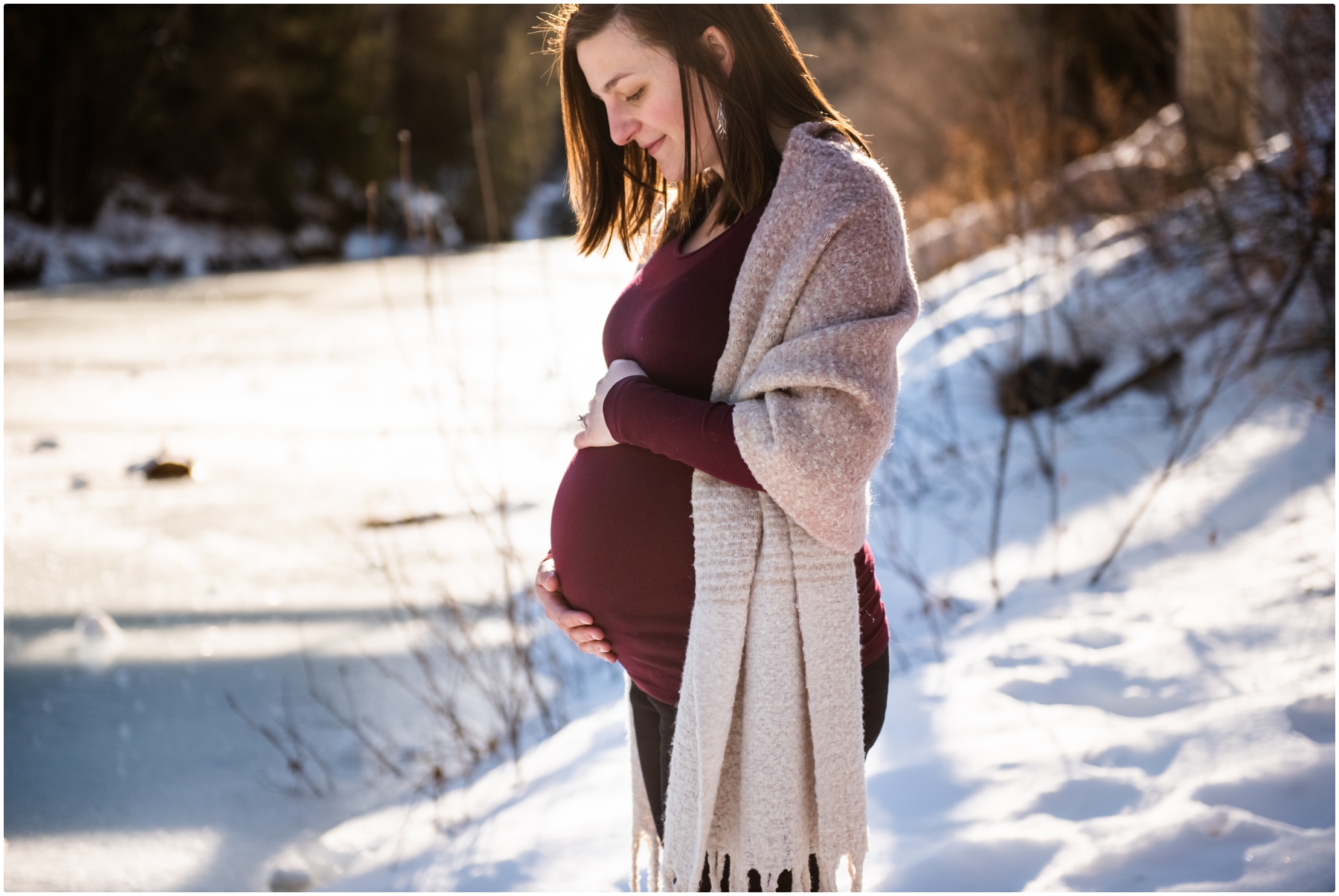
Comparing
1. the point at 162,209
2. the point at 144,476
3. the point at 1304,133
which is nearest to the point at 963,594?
the point at 1304,133

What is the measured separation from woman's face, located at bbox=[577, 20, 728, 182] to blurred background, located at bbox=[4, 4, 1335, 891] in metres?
0.93

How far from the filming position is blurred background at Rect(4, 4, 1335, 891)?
2131mm

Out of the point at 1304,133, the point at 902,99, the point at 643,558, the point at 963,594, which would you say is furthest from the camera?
the point at 902,99

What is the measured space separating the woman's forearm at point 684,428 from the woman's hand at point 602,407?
0.04 m

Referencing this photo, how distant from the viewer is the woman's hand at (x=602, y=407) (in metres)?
1.27

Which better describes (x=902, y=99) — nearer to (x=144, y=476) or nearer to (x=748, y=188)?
(x=144, y=476)

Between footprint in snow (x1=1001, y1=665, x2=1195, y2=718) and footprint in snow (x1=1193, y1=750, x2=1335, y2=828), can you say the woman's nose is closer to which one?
footprint in snow (x1=1193, y1=750, x2=1335, y2=828)

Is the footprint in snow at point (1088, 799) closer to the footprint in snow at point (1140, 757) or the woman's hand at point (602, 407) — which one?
the footprint in snow at point (1140, 757)

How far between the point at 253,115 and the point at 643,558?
23397mm

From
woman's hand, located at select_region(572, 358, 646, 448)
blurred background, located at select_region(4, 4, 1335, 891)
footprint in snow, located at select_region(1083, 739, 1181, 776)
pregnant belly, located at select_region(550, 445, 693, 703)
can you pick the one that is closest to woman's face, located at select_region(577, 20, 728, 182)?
woman's hand, located at select_region(572, 358, 646, 448)

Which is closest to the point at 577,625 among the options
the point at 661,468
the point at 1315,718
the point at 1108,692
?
the point at 661,468

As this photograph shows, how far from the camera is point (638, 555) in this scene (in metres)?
1.30

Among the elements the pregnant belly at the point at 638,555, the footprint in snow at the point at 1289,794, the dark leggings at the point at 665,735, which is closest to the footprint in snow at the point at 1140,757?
the footprint in snow at the point at 1289,794

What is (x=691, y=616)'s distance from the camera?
1235 mm
